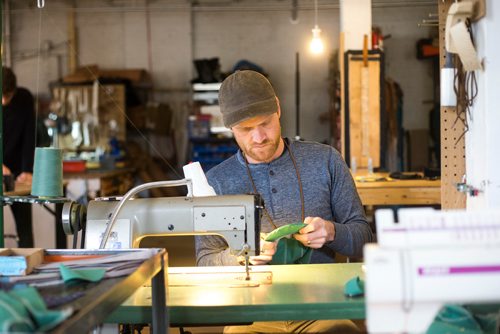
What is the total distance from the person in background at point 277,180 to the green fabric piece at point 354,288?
41 centimetres

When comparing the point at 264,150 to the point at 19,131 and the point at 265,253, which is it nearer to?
the point at 265,253

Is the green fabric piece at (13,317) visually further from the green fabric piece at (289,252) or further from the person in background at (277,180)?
the green fabric piece at (289,252)

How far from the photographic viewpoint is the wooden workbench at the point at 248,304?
1917mm

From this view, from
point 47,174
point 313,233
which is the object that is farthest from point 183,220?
point 47,174

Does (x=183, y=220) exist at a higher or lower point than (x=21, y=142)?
lower

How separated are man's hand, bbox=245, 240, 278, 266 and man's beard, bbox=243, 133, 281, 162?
0.48 metres

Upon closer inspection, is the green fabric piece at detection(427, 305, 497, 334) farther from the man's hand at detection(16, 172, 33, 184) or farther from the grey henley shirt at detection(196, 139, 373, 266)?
the man's hand at detection(16, 172, 33, 184)

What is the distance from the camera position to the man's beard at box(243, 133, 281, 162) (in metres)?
2.75

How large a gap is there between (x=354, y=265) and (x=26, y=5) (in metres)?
8.46

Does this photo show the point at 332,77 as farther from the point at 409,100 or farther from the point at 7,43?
the point at 7,43

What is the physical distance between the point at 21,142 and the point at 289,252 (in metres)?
3.30

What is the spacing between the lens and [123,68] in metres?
10.1

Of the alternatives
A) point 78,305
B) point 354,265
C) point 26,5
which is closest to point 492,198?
point 354,265

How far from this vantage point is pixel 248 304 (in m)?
1.94
